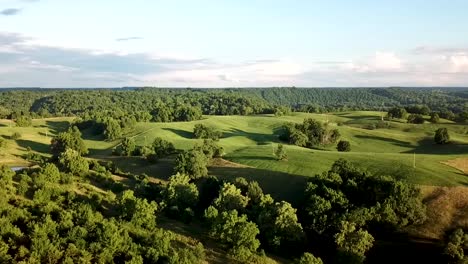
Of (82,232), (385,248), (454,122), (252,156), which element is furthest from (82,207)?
(454,122)

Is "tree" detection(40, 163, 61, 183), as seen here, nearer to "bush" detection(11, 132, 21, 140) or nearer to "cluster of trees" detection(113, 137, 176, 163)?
"cluster of trees" detection(113, 137, 176, 163)

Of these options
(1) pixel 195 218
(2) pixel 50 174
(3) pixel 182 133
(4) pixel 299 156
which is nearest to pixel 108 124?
(3) pixel 182 133

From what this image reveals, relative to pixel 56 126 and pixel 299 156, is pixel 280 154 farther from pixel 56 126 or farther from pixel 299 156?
pixel 56 126

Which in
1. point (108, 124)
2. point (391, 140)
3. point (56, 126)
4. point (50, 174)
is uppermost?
point (50, 174)

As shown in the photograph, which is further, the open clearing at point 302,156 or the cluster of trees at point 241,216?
the open clearing at point 302,156

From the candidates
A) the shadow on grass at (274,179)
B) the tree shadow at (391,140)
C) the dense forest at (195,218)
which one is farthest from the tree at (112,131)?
the tree shadow at (391,140)

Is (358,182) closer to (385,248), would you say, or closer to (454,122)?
(385,248)

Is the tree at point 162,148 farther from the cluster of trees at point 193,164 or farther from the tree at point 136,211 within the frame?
the tree at point 136,211
